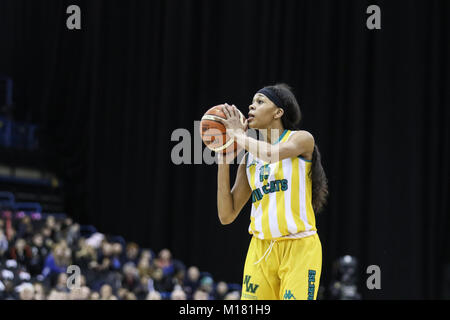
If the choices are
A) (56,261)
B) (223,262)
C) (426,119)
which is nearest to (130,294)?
(56,261)

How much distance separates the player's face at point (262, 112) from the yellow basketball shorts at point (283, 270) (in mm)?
784

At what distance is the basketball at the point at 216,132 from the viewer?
3951mm

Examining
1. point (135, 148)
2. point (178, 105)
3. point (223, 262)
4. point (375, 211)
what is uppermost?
point (178, 105)

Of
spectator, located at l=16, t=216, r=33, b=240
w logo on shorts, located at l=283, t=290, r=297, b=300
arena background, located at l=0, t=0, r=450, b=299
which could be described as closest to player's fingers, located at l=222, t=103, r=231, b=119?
w logo on shorts, located at l=283, t=290, r=297, b=300

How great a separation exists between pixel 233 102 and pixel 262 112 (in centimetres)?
1018

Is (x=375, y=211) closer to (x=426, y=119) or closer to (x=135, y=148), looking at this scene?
(x=426, y=119)

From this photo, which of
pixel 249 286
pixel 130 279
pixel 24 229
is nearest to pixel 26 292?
pixel 130 279

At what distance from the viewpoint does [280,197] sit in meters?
3.85

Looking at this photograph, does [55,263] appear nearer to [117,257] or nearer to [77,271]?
[77,271]

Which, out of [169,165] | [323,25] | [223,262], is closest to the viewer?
[323,25]

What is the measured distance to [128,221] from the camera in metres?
15.5

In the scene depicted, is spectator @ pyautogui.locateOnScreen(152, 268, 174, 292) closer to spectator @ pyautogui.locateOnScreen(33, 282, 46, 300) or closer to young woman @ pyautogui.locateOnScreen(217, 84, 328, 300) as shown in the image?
spectator @ pyautogui.locateOnScreen(33, 282, 46, 300)

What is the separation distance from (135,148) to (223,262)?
3.84m

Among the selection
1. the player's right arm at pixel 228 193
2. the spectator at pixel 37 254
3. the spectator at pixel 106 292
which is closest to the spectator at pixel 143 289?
the spectator at pixel 106 292
